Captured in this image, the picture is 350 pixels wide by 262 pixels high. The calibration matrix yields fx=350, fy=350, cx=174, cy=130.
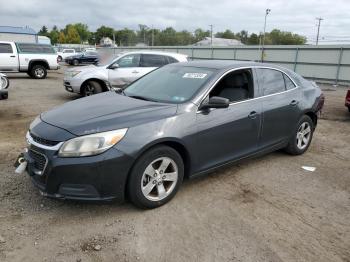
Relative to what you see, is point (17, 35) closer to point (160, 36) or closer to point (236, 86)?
point (160, 36)

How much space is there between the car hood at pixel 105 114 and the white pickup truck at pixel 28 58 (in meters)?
15.2

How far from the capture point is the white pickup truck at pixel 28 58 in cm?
1744

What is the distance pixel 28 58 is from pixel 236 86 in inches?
631

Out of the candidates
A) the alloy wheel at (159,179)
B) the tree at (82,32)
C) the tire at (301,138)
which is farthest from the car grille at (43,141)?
the tree at (82,32)

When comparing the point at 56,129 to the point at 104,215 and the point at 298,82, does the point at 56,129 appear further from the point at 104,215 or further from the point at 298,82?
the point at 298,82

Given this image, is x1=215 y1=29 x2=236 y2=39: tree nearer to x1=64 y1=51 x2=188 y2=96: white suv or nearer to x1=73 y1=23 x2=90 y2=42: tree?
x1=73 y1=23 x2=90 y2=42: tree

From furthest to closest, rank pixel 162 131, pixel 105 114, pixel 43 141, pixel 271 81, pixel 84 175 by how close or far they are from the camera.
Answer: pixel 271 81, pixel 105 114, pixel 162 131, pixel 43 141, pixel 84 175

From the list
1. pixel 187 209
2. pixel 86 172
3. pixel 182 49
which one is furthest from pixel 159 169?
pixel 182 49

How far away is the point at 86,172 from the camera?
3.28 meters

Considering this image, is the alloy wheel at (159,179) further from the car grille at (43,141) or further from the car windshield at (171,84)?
the car grille at (43,141)

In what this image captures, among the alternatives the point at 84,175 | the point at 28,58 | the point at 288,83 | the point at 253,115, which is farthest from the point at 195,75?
the point at 28,58

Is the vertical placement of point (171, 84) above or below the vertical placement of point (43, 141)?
above

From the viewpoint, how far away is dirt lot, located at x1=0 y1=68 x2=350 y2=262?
10.1 feet

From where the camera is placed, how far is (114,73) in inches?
420
